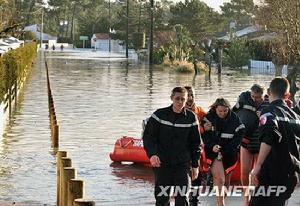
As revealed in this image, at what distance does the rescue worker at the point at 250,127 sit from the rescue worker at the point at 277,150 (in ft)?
8.49

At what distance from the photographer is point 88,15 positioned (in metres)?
165

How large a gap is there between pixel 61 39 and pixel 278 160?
6298 inches

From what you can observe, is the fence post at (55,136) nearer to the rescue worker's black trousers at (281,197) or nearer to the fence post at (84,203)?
the rescue worker's black trousers at (281,197)

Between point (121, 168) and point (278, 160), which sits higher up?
point (278, 160)

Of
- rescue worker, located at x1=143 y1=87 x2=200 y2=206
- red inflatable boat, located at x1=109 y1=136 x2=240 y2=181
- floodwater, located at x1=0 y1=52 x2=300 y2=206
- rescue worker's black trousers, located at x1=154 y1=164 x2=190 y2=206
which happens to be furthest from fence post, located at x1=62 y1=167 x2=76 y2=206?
red inflatable boat, located at x1=109 y1=136 x2=240 y2=181

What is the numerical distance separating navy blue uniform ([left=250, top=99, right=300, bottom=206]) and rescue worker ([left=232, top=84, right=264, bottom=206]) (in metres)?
2.61

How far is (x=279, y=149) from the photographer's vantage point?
729 centimetres

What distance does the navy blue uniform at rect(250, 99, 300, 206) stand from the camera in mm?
7223

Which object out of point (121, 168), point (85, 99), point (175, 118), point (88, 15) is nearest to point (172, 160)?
point (175, 118)

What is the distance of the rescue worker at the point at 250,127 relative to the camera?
10.0 metres

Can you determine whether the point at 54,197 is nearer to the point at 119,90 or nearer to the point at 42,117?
the point at 42,117

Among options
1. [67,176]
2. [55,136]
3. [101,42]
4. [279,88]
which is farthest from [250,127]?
[101,42]

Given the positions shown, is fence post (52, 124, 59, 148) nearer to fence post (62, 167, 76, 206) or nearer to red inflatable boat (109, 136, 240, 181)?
red inflatable boat (109, 136, 240, 181)

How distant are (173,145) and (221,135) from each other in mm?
1260
